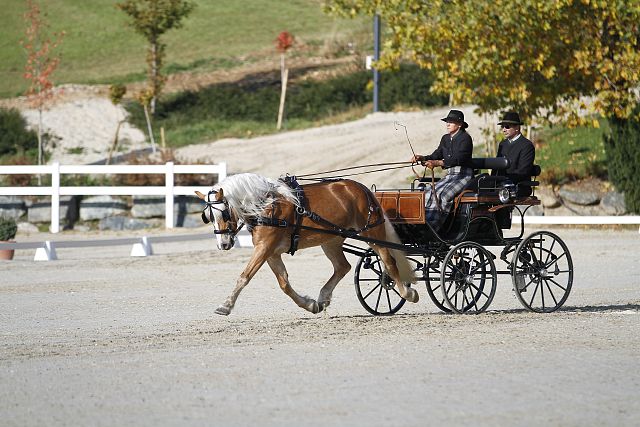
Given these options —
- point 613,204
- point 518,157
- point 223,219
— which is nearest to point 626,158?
point 613,204

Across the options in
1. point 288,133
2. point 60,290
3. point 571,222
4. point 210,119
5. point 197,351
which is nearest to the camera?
point 197,351

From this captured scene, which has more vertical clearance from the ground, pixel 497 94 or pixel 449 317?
pixel 497 94

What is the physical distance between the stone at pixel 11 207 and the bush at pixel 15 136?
8.46 meters

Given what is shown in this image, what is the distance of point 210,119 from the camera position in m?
42.5

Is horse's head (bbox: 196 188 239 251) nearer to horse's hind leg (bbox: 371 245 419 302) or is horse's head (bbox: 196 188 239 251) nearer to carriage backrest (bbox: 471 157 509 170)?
horse's hind leg (bbox: 371 245 419 302)

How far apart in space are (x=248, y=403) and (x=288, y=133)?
104 feet

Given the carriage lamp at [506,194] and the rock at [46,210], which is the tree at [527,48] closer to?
the rock at [46,210]

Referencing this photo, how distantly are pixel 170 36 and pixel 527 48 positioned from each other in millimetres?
43453

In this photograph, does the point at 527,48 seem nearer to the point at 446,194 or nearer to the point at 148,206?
the point at 148,206

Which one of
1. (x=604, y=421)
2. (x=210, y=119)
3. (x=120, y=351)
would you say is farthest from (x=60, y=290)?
(x=210, y=119)

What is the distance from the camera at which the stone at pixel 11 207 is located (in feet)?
85.8

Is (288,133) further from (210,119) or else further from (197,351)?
(197,351)

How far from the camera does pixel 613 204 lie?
25.6 meters

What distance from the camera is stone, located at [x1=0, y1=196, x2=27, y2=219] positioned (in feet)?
85.8
